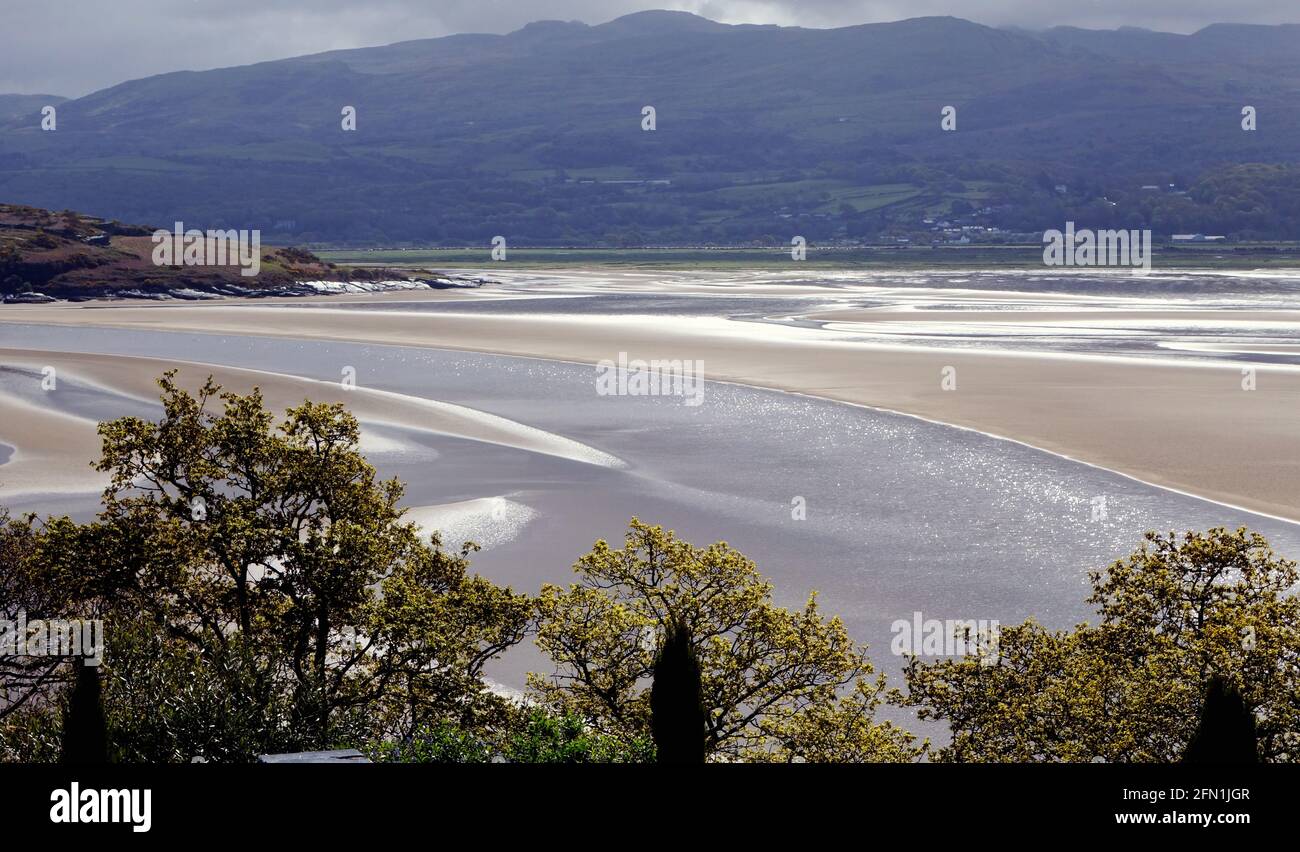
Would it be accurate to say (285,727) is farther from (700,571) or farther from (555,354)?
(555,354)

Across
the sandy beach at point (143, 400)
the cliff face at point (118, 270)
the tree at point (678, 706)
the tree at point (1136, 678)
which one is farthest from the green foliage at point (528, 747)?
→ the cliff face at point (118, 270)

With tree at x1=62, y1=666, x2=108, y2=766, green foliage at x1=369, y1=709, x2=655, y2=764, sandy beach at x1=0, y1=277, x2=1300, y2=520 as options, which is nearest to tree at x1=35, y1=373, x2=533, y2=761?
green foliage at x1=369, y1=709, x2=655, y2=764

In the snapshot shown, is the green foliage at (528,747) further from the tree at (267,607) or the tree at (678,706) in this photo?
the tree at (678,706)

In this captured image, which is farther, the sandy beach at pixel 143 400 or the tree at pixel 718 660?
the sandy beach at pixel 143 400

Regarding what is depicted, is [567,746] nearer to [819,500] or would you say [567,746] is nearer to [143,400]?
[819,500]

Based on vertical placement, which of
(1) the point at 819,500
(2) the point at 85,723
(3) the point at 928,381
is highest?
(3) the point at 928,381

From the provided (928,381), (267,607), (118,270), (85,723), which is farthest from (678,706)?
(118,270)

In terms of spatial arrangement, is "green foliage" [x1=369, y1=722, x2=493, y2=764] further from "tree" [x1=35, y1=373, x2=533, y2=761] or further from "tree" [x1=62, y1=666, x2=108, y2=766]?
"tree" [x1=62, y1=666, x2=108, y2=766]
